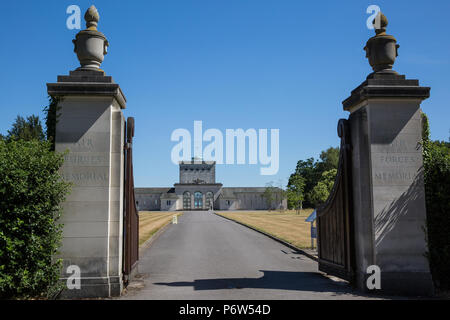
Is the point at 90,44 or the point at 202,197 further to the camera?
the point at 202,197

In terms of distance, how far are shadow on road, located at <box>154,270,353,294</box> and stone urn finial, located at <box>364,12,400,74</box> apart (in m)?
5.25

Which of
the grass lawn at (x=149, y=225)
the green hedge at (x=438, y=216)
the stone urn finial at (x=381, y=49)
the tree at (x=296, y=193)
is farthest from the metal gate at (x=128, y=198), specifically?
the tree at (x=296, y=193)

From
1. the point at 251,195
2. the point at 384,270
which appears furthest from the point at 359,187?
the point at 251,195

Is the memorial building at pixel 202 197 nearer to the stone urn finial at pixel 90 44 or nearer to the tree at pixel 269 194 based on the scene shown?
the tree at pixel 269 194

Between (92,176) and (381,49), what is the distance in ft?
24.0

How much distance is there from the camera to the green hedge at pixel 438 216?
8102mm

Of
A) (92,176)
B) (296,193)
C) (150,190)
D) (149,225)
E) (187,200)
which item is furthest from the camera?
(150,190)

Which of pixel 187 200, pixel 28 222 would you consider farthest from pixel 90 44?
pixel 187 200

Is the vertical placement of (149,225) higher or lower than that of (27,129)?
lower

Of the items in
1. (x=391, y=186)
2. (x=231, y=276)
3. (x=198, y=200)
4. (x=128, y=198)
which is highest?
(x=391, y=186)

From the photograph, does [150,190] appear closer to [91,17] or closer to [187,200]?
[187,200]

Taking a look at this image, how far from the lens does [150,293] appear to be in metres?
8.13

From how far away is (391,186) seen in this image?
8188mm

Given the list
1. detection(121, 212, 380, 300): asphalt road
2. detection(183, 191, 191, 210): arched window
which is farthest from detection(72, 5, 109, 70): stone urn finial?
detection(183, 191, 191, 210): arched window
